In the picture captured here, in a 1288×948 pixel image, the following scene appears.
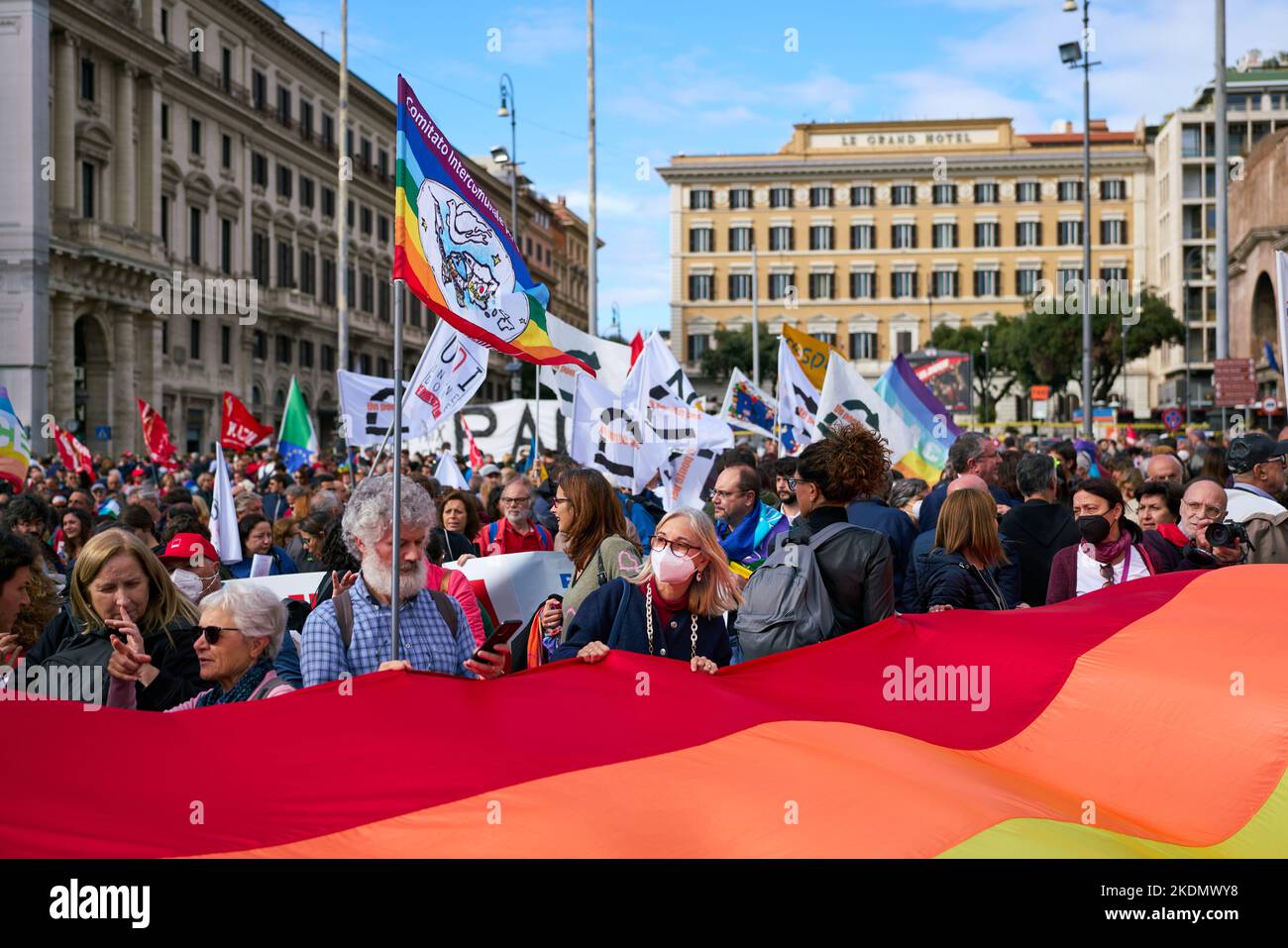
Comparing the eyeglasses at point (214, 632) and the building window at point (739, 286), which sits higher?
the building window at point (739, 286)

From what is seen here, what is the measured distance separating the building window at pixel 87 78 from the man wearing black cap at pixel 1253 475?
4184 cm

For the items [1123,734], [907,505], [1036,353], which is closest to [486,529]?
[907,505]

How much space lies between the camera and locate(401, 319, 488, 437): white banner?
7.32 metres

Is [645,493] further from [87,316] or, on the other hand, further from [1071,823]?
[87,316]

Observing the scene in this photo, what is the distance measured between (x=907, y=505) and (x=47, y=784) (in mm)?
6236

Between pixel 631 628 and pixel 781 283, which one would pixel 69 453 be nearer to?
pixel 631 628

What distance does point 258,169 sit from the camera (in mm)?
55562

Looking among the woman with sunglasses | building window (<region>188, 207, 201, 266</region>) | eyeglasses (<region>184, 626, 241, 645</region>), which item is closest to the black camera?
the woman with sunglasses

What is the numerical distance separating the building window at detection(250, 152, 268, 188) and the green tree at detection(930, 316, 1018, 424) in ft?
129

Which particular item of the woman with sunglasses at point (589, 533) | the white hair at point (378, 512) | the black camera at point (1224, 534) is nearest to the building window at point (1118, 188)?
the black camera at point (1224, 534)

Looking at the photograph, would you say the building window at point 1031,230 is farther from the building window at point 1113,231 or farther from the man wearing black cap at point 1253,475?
the man wearing black cap at point 1253,475

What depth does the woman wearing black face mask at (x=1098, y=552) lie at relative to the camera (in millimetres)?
6512

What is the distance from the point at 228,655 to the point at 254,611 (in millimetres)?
158

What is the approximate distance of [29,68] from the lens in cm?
3641
